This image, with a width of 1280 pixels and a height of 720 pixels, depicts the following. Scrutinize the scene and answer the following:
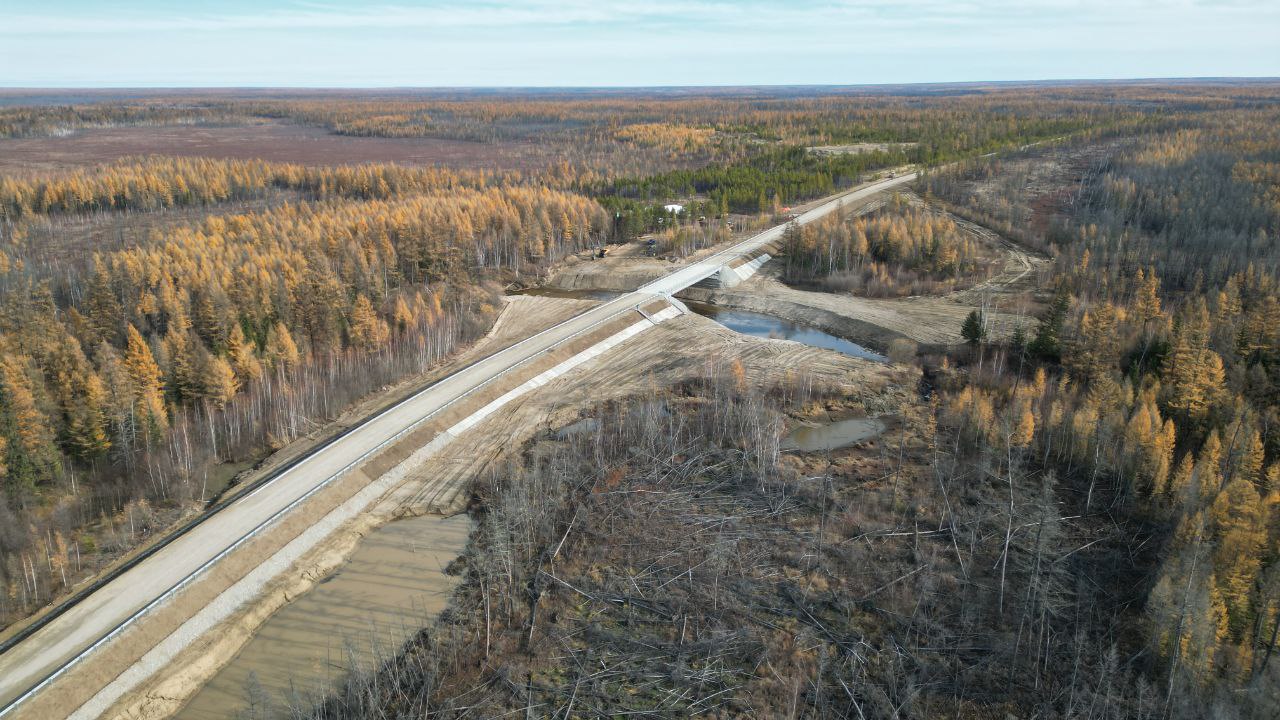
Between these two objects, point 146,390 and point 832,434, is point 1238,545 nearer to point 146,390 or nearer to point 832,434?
point 832,434

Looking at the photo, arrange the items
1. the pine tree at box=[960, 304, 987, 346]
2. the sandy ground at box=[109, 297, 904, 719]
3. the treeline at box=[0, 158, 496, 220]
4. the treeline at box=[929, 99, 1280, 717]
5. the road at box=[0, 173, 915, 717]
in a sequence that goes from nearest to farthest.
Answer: the treeline at box=[929, 99, 1280, 717]
the road at box=[0, 173, 915, 717]
the sandy ground at box=[109, 297, 904, 719]
the pine tree at box=[960, 304, 987, 346]
the treeline at box=[0, 158, 496, 220]

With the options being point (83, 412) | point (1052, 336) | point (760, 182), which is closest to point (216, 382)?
point (83, 412)

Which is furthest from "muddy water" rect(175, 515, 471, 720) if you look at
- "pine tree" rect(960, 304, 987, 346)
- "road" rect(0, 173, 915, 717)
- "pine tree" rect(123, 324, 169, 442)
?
"pine tree" rect(960, 304, 987, 346)

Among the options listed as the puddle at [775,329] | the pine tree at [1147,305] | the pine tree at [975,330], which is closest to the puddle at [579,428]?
the puddle at [775,329]

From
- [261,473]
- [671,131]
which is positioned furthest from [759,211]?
[671,131]

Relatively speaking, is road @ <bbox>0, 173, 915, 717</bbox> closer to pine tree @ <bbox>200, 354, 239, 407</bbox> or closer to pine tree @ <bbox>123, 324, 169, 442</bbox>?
pine tree @ <bbox>200, 354, 239, 407</bbox>

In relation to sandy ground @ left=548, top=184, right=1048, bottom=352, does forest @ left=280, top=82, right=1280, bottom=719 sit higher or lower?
lower

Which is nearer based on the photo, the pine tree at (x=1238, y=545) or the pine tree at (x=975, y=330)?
the pine tree at (x=1238, y=545)

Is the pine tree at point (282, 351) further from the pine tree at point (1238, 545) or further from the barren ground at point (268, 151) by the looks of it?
the barren ground at point (268, 151)
